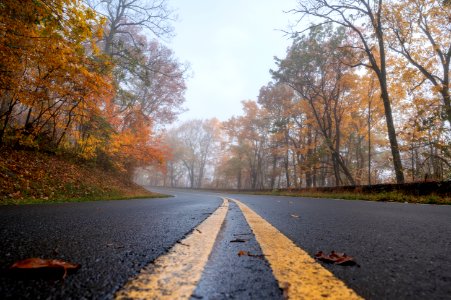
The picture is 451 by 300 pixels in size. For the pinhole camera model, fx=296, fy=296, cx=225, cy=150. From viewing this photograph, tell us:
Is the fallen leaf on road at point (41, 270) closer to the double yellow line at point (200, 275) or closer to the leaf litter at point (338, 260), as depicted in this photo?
the double yellow line at point (200, 275)

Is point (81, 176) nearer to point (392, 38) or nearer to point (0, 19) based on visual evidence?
Answer: point (0, 19)

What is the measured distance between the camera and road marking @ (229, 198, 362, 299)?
94 cm

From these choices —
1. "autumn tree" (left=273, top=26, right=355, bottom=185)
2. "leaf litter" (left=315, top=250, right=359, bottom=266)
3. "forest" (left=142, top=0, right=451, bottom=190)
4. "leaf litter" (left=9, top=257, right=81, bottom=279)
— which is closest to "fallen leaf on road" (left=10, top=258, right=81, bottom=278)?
"leaf litter" (left=9, top=257, right=81, bottom=279)

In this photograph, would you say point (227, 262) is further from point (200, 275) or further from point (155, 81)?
point (155, 81)

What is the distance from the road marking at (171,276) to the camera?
0.89m

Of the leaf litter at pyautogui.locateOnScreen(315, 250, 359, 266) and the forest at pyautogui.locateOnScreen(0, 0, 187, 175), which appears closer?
the leaf litter at pyautogui.locateOnScreen(315, 250, 359, 266)

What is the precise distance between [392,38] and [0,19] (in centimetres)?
1564

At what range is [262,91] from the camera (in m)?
29.1

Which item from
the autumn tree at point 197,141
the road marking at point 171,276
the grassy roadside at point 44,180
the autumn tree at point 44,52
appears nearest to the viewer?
the road marking at point 171,276

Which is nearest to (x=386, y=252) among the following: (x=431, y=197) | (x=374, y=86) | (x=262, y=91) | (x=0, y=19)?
(x=431, y=197)

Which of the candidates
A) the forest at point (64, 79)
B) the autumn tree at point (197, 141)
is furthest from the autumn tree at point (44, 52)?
the autumn tree at point (197, 141)

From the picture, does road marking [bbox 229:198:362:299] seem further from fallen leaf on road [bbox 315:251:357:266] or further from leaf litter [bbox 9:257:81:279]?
leaf litter [bbox 9:257:81:279]

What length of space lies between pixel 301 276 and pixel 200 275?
38 cm

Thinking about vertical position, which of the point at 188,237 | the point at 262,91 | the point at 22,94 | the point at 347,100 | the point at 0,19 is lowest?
the point at 188,237
